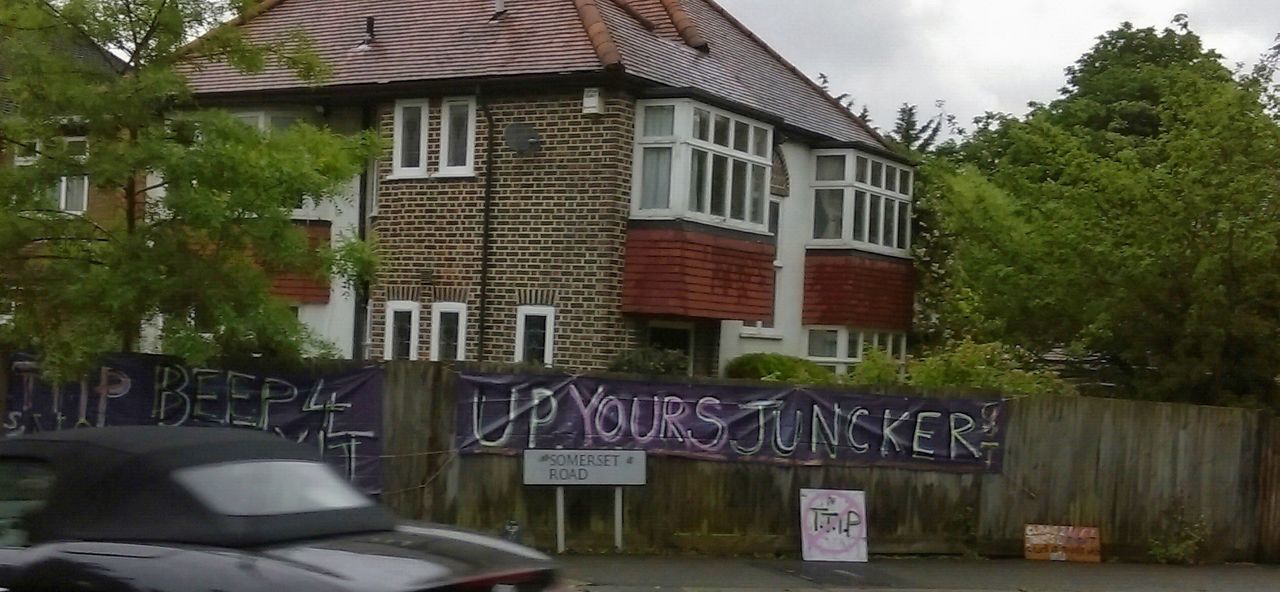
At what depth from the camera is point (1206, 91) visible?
55.3 ft

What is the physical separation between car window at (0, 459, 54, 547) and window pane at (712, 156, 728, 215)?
1334 centimetres

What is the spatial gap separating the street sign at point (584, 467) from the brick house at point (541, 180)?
5454 mm

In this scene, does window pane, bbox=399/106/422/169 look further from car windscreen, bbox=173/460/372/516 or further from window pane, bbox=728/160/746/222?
car windscreen, bbox=173/460/372/516

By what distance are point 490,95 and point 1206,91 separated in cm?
897

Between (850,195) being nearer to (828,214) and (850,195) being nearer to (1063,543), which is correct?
(828,214)

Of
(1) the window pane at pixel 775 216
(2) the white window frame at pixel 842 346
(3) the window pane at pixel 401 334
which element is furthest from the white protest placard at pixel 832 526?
(2) the white window frame at pixel 842 346

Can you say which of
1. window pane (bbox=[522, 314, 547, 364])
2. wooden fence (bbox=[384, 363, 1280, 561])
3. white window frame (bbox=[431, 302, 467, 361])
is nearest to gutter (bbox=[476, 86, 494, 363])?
white window frame (bbox=[431, 302, 467, 361])

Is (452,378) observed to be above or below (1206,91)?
below

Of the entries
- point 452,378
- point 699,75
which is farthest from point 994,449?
point 699,75

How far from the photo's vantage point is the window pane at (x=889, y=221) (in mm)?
23625

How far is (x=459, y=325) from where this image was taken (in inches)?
758

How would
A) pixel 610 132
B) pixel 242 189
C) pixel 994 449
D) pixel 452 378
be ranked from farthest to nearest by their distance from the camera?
pixel 610 132, pixel 994 449, pixel 452 378, pixel 242 189

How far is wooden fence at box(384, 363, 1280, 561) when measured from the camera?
12633 mm

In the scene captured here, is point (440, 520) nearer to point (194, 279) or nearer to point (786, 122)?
point (194, 279)
